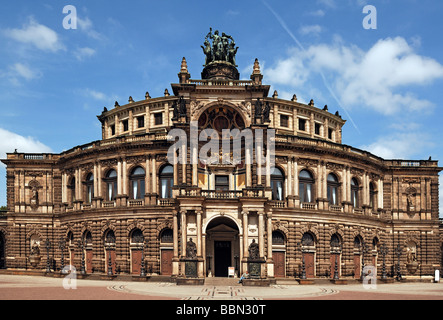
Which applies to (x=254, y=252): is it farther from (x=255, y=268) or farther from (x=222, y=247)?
(x=222, y=247)

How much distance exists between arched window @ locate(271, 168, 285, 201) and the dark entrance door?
28.9 ft

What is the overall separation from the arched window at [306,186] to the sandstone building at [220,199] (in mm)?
146

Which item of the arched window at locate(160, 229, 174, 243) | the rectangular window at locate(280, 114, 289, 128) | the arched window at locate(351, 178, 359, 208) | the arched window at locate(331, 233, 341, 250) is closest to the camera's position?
the arched window at locate(160, 229, 174, 243)

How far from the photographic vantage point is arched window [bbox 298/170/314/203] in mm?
58875

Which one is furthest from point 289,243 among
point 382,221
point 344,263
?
point 382,221

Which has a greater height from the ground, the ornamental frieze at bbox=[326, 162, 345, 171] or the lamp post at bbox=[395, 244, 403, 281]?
the ornamental frieze at bbox=[326, 162, 345, 171]

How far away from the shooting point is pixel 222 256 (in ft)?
173

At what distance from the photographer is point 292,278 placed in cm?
5475

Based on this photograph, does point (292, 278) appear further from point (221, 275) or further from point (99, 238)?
point (99, 238)

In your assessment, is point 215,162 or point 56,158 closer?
point 215,162

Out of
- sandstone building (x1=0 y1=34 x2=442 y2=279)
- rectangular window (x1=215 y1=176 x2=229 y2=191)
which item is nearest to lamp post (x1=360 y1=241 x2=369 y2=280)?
sandstone building (x1=0 y1=34 x2=442 y2=279)
